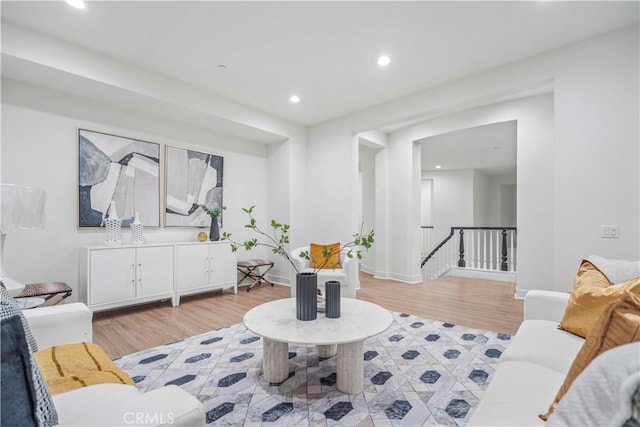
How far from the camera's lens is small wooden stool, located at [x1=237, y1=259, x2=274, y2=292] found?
4660 millimetres

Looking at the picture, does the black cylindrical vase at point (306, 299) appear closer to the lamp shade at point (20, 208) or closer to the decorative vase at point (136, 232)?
the lamp shade at point (20, 208)

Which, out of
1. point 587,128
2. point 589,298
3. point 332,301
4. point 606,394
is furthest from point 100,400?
point 587,128

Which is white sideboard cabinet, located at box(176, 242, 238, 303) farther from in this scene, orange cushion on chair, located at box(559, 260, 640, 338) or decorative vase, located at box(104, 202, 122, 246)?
orange cushion on chair, located at box(559, 260, 640, 338)

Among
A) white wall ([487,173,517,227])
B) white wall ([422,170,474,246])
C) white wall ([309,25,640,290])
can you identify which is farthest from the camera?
white wall ([487,173,517,227])

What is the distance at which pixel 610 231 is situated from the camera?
2650mm

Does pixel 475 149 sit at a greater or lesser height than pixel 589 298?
greater

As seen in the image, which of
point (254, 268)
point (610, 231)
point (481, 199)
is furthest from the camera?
point (481, 199)

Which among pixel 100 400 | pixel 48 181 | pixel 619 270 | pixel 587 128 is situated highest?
pixel 587 128

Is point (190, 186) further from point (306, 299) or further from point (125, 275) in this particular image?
point (306, 299)

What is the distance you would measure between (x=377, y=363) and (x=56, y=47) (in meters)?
3.88

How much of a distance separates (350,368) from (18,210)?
7.88 feet

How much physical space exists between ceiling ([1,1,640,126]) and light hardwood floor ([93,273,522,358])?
245cm

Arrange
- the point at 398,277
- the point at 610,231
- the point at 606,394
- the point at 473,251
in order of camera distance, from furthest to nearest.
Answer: the point at 473,251
the point at 398,277
the point at 610,231
the point at 606,394

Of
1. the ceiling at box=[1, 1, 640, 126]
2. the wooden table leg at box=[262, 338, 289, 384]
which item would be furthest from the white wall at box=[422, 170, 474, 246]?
the wooden table leg at box=[262, 338, 289, 384]
